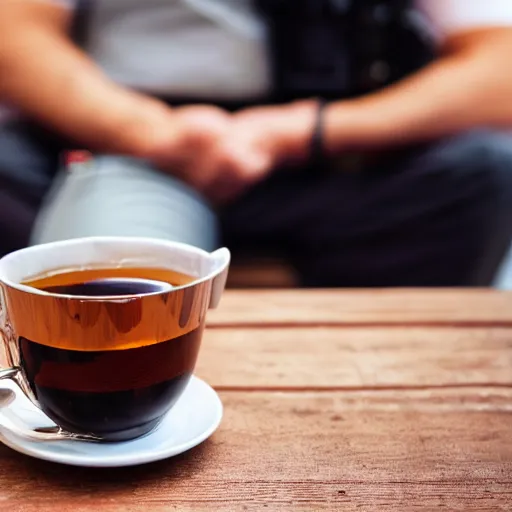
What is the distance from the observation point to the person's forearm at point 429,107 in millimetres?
1008

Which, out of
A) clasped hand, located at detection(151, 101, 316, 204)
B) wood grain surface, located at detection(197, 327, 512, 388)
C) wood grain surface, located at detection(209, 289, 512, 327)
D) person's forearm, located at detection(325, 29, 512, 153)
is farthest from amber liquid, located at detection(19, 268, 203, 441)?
person's forearm, located at detection(325, 29, 512, 153)

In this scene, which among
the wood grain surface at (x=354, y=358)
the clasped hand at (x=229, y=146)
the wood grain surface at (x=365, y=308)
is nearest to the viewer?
the wood grain surface at (x=354, y=358)

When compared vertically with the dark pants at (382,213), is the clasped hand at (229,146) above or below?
above

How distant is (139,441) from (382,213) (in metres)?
0.72

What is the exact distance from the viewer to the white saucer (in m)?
0.34

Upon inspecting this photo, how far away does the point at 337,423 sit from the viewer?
42cm

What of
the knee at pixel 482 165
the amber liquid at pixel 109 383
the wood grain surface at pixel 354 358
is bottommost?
the knee at pixel 482 165

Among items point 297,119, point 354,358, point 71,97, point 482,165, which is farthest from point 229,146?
point 354,358

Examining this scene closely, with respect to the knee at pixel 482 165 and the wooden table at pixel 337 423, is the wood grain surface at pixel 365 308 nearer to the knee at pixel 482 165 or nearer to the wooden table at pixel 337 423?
the wooden table at pixel 337 423

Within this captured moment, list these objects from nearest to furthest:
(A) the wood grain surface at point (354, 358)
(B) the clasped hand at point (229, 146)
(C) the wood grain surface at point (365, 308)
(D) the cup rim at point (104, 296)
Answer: (D) the cup rim at point (104, 296) → (A) the wood grain surface at point (354, 358) → (C) the wood grain surface at point (365, 308) → (B) the clasped hand at point (229, 146)

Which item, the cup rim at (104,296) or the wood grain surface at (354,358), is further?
the wood grain surface at (354,358)

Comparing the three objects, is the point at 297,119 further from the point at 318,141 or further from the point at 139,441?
the point at 139,441

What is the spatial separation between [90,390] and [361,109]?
766mm

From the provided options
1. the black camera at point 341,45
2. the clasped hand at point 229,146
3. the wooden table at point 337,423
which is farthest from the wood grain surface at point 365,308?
the black camera at point 341,45
